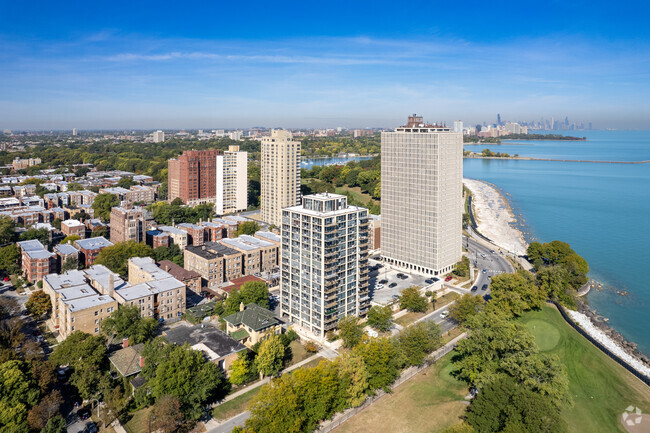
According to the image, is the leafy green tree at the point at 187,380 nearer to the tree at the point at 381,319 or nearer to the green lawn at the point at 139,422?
the green lawn at the point at 139,422

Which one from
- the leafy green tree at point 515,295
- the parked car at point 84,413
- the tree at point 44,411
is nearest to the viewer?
the tree at point 44,411

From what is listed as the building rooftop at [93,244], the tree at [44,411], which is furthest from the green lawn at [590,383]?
the building rooftop at [93,244]

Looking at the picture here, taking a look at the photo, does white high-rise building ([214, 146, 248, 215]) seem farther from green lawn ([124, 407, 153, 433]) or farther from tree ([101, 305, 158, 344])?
green lawn ([124, 407, 153, 433])

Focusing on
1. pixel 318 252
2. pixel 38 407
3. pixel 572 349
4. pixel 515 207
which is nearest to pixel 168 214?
pixel 318 252

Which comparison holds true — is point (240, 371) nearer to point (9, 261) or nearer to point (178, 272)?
point (178, 272)

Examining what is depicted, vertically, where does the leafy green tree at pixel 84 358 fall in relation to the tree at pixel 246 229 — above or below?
below

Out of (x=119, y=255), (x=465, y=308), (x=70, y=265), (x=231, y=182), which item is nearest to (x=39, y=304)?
(x=70, y=265)

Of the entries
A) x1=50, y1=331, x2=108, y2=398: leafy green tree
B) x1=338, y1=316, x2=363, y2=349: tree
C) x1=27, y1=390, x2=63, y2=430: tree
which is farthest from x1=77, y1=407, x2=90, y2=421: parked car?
x1=338, y1=316, x2=363, y2=349: tree

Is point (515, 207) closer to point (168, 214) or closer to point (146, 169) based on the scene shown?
point (168, 214)
